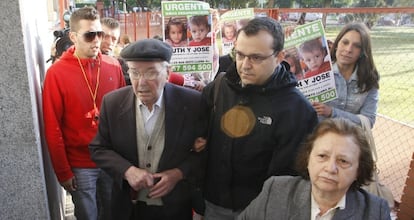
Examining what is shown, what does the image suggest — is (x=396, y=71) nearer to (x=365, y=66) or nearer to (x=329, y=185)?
(x=365, y=66)

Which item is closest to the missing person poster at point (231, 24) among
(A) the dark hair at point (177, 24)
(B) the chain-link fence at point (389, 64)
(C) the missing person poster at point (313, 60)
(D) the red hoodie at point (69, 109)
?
(B) the chain-link fence at point (389, 64)

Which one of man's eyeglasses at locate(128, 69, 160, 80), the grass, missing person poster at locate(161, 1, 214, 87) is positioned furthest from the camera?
the grass

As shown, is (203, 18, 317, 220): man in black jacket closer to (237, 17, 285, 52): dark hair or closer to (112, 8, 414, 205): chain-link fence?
(237, 17, 285, 52): dark hair

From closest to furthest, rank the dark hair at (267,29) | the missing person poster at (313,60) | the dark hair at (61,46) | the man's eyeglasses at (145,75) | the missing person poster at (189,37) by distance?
the dark hair at (267,29)
the man's eyeglasses at (145,75)
the missing person poster at (313,60)
the missing person poster at (189,37)
the dark hair at (61,46)

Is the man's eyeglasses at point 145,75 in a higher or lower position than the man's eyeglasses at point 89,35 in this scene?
lower

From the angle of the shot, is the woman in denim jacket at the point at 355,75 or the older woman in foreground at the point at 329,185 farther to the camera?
the woman in denim jacket at the point at 355,75

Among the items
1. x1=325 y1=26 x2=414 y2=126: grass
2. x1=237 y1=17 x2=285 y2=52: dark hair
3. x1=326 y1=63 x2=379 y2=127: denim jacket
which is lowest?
x1=325 y1=26 x2=414 y2=126: grass

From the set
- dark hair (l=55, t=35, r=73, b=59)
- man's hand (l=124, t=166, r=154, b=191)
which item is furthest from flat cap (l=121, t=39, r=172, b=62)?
dark hair (l=55, t=35, r=73, b=59)

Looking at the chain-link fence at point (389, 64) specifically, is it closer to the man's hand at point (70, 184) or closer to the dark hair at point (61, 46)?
the dark hair at point (61, 46)

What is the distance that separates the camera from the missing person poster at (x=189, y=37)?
346cm

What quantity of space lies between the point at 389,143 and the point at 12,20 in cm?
631

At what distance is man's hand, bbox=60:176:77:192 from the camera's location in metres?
2.77

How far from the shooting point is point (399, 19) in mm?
5652

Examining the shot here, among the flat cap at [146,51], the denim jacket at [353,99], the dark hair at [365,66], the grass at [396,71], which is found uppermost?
the flat cap at [146,51]
